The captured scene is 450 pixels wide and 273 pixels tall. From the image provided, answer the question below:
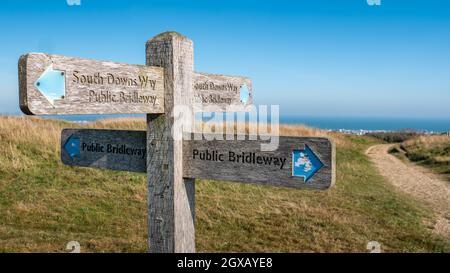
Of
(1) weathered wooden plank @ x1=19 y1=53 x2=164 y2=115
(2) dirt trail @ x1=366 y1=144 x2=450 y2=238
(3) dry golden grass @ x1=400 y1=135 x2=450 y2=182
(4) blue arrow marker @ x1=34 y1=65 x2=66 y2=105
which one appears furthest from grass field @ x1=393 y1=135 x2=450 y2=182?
(4) blue arrow marker @ x1=34 y1=65 x2=66 y2=105

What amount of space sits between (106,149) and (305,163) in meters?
1.95

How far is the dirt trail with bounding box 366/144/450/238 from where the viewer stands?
9083mm

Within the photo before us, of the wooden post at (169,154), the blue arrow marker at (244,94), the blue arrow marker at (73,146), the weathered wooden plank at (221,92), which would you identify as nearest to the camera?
the wooden post at (169,154)

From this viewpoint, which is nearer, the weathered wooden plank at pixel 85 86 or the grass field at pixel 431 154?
the weathered wooden plank at pixel 85 86

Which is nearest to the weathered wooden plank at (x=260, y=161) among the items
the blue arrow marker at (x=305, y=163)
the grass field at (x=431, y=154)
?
the blue arrow marker at (x=305, y=163)

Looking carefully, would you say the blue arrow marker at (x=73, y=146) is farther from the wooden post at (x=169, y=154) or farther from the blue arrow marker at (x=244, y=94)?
the blue arrow marker at (x=244, y=94)

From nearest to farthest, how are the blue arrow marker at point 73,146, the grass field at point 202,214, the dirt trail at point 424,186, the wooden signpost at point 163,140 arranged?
the wooden signpost at point 163,140 → the blue arrow marker at point 73,146 → the grass field at point 202,214 → the dirt trail at point 424,186

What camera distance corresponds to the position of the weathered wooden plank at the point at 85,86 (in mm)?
2525

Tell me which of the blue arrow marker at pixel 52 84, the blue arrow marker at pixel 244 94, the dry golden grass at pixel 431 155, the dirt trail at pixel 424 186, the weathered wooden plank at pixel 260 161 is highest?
the blue arrow marker at pixel 244 94

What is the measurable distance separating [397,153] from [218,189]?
1944 centimetres

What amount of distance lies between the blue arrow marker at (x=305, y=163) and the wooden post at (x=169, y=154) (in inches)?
38.8

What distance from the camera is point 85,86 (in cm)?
284

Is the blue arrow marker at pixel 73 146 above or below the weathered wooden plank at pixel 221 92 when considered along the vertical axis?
below

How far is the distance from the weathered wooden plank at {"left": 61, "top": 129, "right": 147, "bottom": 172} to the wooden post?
0.73 feet
